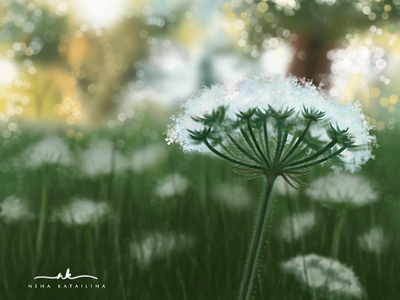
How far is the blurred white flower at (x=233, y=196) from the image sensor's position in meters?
1.14

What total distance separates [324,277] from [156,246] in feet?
1.49

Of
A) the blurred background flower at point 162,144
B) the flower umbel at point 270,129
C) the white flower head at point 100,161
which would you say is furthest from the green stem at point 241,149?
the white flower head at point 100,161

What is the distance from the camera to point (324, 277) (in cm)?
99

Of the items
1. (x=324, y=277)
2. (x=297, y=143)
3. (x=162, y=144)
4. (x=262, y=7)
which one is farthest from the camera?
(x=262, y=7)

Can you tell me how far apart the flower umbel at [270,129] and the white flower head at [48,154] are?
563mm

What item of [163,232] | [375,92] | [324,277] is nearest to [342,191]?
[324,277]

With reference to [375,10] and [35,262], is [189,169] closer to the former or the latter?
[35,262]

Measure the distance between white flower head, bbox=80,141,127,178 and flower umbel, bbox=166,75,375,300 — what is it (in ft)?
1.70

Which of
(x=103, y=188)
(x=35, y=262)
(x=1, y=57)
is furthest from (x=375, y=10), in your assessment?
(x=35, y=262)

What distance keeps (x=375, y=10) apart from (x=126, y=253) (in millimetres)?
1153

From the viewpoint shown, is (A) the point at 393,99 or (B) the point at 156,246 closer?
(B) the point at 156,246

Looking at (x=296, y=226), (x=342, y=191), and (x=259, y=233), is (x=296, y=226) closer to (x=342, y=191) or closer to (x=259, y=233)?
(x=342, y=191)

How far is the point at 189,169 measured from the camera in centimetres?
118

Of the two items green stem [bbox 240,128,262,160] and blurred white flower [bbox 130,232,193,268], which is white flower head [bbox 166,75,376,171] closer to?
green stem [bbox 240,128,262,160]
